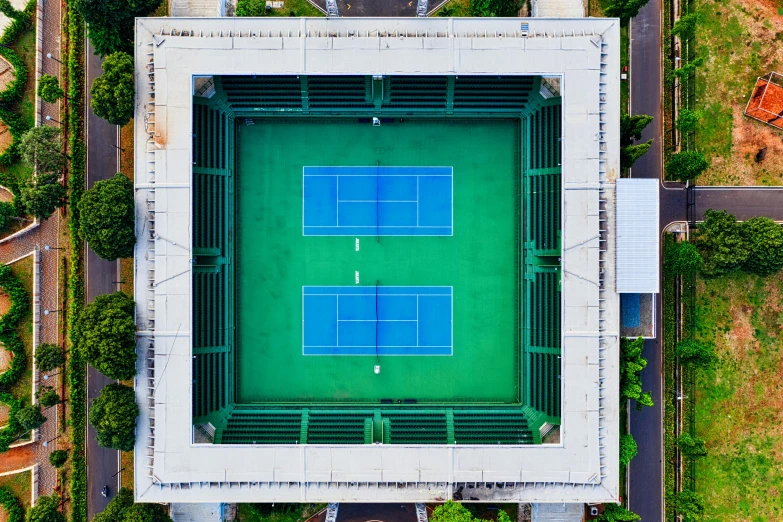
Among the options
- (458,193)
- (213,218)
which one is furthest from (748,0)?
(213,218)

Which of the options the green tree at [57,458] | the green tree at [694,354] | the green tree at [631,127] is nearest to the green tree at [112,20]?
the green tree at [57,458]

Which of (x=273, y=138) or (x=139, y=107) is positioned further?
(x=273, y=138)


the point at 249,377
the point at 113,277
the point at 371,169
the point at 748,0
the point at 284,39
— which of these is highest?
the point at 748,0

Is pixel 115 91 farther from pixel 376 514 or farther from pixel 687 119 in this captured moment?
pixel 687 119

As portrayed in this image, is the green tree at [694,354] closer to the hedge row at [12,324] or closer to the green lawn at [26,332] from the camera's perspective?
the green lawn at [26,332]

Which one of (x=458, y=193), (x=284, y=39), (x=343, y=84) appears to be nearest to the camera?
(x=284, y=39)

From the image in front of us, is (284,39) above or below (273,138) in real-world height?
above

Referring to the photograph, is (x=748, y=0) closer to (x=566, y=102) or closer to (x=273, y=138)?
(x=566, y=102)

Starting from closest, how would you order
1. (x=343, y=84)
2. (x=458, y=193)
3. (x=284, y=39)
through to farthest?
(x=284, y=39), (x=343, y=84), (x=458, y=193)
